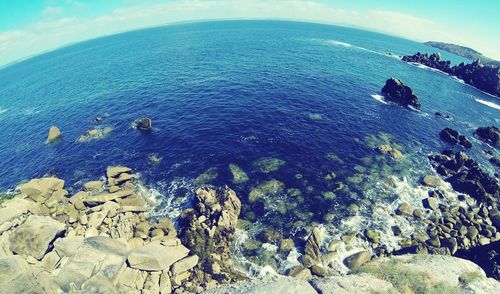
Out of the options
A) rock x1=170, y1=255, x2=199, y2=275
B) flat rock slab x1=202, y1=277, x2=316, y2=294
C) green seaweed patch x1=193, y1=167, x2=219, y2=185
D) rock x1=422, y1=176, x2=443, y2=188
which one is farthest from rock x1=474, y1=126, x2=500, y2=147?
rock x1=170, y1=255, x2=199, y2=275

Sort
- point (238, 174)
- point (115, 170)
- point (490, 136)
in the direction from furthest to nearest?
point (490, 136) → point (115, 170) → point (238, 174)

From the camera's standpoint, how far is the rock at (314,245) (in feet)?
116

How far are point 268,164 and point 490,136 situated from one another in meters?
64.5

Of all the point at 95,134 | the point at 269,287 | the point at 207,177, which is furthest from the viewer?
the point at 95,134

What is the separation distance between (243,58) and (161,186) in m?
97.7

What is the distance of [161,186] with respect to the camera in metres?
47.4

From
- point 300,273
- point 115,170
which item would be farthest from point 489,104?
point 115,170

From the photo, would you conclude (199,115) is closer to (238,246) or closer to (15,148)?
(238,246)

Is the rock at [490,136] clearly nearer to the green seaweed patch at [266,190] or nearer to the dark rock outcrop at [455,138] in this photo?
the dark rock outcrop at [455,138]

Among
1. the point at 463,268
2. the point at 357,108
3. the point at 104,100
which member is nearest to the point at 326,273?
the point at 463,268

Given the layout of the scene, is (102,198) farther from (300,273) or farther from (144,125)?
(300,273)

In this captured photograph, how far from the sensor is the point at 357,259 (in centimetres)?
3447

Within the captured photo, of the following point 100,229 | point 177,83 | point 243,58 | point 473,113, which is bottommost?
point 100,229

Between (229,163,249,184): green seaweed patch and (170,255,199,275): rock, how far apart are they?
1652 centimetres
